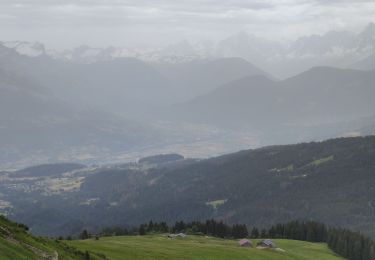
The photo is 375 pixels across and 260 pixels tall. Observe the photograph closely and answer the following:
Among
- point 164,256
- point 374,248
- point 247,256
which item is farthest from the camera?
point 374,248

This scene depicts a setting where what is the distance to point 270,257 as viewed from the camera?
112 m

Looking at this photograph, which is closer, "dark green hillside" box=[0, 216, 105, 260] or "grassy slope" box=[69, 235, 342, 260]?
"dark green hillside" box=[0, 216, 105, 260]

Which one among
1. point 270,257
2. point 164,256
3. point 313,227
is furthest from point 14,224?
point 313,227

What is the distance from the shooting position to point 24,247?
55.2 m

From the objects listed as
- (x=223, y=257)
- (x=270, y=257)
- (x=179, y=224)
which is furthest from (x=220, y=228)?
(x=223, y=257)

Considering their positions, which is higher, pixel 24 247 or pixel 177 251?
pixel 24 247

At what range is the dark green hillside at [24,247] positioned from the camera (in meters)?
52.0

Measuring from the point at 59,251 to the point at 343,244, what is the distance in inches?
3963

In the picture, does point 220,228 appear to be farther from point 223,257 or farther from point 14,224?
point 14,224

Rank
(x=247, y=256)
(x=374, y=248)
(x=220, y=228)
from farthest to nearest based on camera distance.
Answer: (x=220, y=228)
(x=374, y=248)
(x=247, y=256)

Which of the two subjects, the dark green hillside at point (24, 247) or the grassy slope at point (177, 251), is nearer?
the dark green hillside at point (24, 247)

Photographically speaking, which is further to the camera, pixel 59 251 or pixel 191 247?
pixel 191 247

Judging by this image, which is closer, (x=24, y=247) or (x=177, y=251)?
(x=24, y=247)

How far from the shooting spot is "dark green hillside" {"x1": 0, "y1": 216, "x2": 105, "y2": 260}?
171 feet
